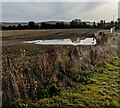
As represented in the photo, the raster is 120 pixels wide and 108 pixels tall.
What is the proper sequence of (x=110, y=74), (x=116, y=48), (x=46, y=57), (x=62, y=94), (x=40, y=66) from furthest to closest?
(x=116, y=48) < (x=110, y=74) < (x=46, y=57) < (x=40, y=66) < (x=62, y=94)

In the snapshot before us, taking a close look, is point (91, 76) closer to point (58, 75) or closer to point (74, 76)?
point (74, 76)

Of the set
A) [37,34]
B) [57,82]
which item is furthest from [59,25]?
[57,82]

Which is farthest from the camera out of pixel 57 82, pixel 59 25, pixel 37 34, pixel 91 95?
pixel 59 25

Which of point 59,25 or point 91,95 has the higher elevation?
point 59,25

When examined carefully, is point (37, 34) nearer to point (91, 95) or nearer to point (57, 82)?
point (57, 82)

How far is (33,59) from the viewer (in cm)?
901

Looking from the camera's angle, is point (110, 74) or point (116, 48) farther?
point (116, 48)

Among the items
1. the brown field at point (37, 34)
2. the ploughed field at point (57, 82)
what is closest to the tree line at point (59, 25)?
the brown field at point (37, 34)

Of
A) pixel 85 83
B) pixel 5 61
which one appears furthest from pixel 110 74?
pixel 5 61

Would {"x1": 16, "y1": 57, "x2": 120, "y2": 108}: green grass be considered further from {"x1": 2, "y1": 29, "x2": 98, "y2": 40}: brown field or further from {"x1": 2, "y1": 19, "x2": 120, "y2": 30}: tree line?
{"x1": 2, "y1": 19, "x2": 120, "y2": 30}: tree line

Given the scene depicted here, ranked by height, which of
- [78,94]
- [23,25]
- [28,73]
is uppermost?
[23,25]

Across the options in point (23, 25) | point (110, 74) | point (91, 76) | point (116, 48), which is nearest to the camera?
point (91, 76)

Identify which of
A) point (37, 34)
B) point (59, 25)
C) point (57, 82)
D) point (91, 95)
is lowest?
point (91, 95)

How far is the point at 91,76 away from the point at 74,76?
3.10 ft
